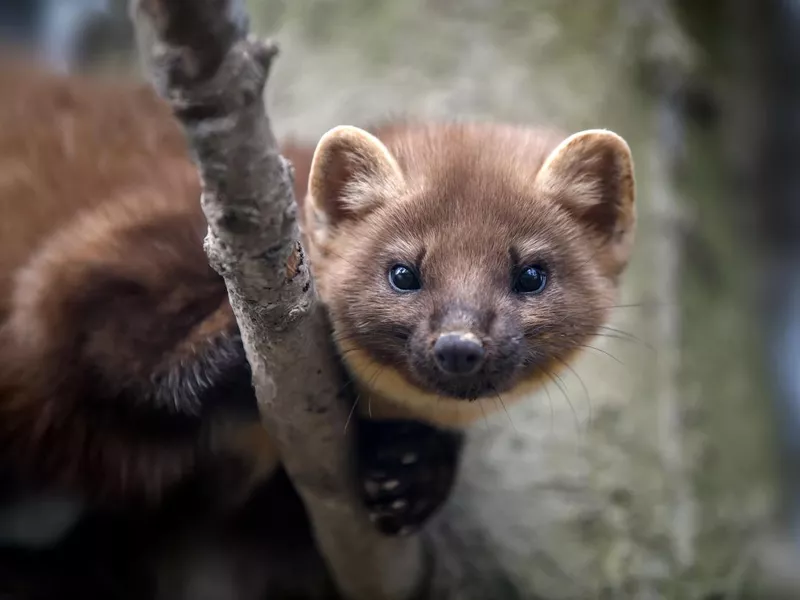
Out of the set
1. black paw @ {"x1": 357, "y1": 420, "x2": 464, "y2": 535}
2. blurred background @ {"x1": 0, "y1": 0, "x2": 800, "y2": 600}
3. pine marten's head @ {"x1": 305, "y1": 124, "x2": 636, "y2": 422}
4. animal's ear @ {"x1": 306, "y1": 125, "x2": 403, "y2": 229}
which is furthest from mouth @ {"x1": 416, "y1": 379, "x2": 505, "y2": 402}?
blurred background @ {"x1": 0, "y1": 0, "x2": 800, "y2": 600}

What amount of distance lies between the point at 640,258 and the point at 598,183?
1.02 metres

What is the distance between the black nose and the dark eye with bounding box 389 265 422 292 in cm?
19

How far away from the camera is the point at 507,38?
9.68 ft

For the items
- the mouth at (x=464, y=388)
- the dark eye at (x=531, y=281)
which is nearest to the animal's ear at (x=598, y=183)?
the dark eye at (x=531, y=281)

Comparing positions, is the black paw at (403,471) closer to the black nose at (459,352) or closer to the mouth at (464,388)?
the mouth at (464,388)

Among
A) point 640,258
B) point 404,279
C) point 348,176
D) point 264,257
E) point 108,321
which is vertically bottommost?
point 640,258

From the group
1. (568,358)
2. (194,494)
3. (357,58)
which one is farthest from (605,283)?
(357,58)

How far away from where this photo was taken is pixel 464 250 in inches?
62.5

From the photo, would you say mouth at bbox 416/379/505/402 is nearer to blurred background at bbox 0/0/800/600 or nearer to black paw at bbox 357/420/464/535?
black paw at bbox 357/420/464/535

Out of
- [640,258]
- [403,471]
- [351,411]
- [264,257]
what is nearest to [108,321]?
[351,411]

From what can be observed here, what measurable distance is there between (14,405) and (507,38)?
1846mm

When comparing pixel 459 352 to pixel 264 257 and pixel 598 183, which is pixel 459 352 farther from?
pixel 598 183

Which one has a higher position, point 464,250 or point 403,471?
point 464,250

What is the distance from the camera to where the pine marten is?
5.28 feet
